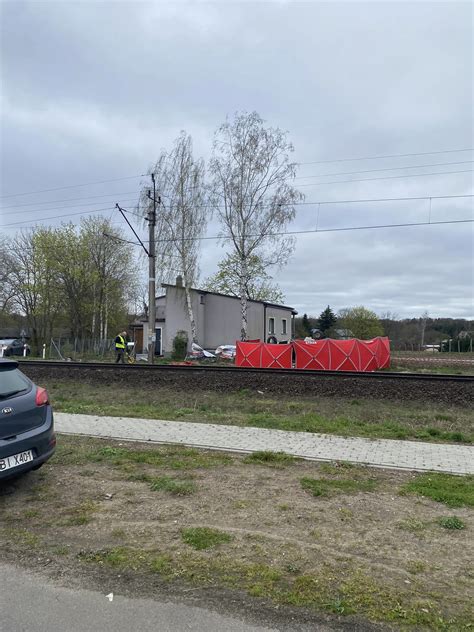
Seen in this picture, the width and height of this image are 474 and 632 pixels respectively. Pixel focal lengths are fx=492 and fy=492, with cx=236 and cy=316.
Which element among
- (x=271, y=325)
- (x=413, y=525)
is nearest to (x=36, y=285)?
(x=271, y=325)

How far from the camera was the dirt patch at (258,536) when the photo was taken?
3.34m

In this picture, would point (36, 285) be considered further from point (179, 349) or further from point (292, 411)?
point (292, 411)

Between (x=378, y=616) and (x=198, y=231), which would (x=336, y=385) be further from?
(x=198, y=231)

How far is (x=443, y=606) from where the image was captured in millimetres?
3152

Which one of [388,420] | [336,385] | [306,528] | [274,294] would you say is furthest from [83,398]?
[274,294]

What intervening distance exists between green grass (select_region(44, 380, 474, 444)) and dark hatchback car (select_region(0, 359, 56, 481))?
4802mm

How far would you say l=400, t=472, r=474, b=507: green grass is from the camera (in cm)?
518

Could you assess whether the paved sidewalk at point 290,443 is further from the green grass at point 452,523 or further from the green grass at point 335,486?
the green grass at point 452,523

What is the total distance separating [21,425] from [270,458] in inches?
132

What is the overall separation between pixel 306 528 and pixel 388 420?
6.56 metres

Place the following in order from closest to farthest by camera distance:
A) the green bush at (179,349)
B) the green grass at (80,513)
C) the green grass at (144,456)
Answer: the green grass at (80,513) < the green grass at (144,456) < the green bush at (179,349)

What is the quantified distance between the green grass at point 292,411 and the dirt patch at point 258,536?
9.99 ft

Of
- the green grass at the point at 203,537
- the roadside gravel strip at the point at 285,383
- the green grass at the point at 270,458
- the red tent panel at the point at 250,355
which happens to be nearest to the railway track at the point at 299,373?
the roadside gravel strip at the point at 285,383

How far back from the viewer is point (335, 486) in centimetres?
568
